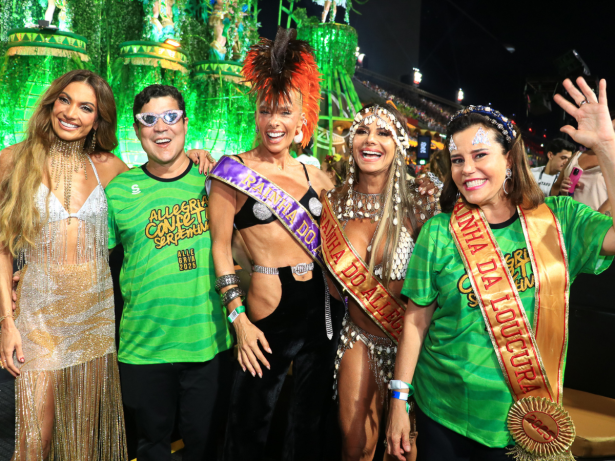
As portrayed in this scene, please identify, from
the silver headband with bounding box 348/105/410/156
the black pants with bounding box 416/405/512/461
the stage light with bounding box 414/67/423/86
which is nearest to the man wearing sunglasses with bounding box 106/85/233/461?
the silver headband with bounding box 348/105/410/156

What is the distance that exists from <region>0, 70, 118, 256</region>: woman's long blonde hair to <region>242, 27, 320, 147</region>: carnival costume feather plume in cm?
78

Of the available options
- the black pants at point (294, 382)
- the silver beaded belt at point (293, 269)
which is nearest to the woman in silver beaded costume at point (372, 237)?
the black pants at point (294, 382)

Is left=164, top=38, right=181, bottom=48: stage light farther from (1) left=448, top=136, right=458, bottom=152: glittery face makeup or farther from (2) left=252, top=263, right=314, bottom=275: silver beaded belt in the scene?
(1) left=448, top=136, right=458, bottom=152: glittery face makeup

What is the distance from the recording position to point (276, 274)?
86.4 inches

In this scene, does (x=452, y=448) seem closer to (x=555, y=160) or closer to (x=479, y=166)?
(x=479, y=166)

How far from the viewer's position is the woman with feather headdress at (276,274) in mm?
2129

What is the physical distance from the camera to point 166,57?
5668mm

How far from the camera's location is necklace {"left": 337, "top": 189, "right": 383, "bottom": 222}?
2.23 meters

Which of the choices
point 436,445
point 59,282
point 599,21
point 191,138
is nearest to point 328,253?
point 436,445

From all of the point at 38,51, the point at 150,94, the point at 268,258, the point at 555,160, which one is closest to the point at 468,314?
the point at 268,258

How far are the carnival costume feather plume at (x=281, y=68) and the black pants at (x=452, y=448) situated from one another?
1.59 meters

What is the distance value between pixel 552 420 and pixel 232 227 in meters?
1.51

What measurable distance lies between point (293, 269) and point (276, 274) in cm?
9

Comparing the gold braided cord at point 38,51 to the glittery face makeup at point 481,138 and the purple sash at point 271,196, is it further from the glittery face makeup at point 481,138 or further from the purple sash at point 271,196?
the glittery face makeup at point 481,138
